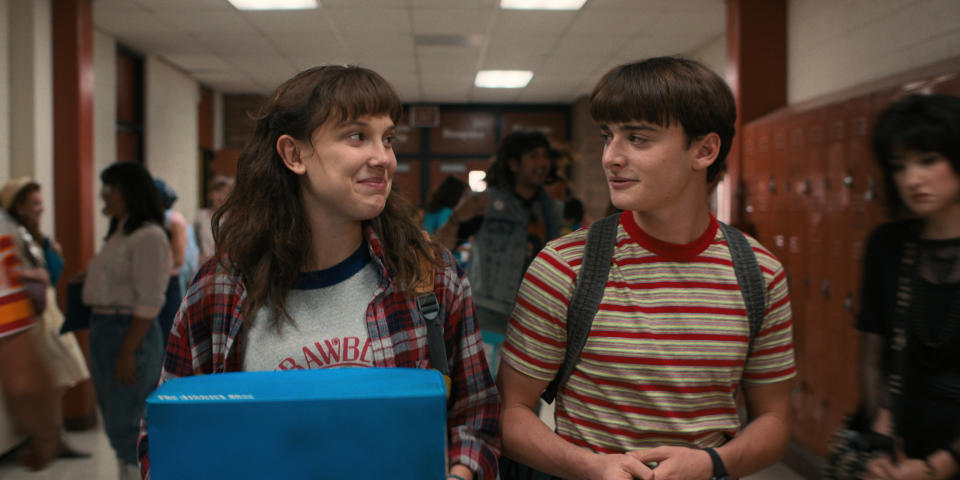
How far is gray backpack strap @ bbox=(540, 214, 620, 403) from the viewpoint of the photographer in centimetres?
121

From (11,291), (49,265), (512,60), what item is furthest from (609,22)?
(11,291)

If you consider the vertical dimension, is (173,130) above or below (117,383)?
above

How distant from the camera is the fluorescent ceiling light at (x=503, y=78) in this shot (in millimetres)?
7855

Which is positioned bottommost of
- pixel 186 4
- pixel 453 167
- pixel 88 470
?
pixel 88 470

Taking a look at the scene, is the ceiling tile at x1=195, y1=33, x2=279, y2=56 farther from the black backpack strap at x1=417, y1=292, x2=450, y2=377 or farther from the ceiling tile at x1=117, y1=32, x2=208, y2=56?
the black backpack strap at x1=417, y1=292, x2=450, y2=377

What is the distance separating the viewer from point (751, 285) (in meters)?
1.22

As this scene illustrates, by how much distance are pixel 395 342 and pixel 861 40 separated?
12.2 ft

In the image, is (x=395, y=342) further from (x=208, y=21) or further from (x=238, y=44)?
(x=238, y=44)

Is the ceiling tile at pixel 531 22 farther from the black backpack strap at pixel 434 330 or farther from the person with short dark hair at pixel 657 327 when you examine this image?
the black backpack strap at pixel 434 330

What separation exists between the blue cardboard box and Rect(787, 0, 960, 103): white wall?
2.96m

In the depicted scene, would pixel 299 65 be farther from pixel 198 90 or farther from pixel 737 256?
pixel 737 256

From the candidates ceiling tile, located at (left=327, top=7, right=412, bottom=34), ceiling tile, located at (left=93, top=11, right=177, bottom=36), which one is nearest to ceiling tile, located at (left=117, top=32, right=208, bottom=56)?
ceiling tile, located at (left=93, top=11, right=177, bottom=36)

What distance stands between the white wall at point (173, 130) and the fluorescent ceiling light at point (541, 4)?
3671 millimetres

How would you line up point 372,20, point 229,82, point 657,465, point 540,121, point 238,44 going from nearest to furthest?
point 657,465, point 372,20, point 238,44, point 229,82, point 540,121
